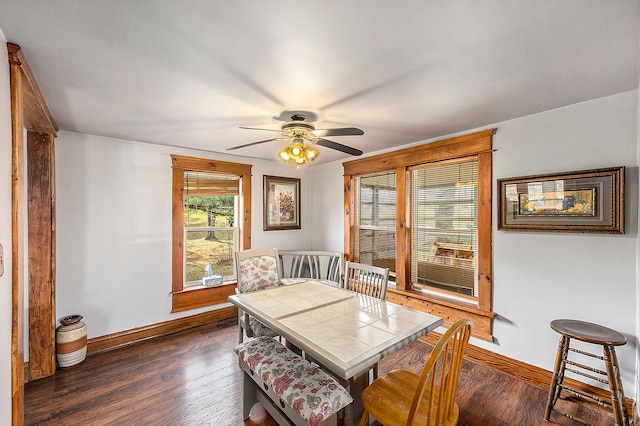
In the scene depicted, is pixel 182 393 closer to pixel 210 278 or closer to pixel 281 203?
pixel 210 278

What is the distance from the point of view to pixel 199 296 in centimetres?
372

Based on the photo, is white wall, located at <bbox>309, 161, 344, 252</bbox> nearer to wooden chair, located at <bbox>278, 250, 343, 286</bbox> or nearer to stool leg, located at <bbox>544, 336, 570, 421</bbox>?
wooden chair, located at <bbox>278, 250, 343, 286</bbox>

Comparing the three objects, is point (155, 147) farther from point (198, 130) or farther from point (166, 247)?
point (166, 247)

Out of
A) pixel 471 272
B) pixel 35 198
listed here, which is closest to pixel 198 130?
pixel 35 198

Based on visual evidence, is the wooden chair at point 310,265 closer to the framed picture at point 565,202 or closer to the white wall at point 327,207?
the white wall at point 327,207

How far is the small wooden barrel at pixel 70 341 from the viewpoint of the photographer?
2.69 meters

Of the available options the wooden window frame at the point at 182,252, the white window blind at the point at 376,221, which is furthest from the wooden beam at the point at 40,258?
the white window blind at the point at 376,221

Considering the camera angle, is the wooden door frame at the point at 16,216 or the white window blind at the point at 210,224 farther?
the white window blind at the point at 210,224

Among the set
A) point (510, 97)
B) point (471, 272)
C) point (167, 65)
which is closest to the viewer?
point (167, 65)

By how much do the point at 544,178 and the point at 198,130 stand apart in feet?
10.6

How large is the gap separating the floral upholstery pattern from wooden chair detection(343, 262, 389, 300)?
2.85 feet

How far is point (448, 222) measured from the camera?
3158mm

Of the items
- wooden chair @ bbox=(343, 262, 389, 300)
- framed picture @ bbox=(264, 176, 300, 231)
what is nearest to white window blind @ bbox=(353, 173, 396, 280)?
wooden chair @ bbox=(343, 262, 389, 300)

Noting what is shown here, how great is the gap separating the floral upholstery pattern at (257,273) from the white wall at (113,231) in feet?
3.96
